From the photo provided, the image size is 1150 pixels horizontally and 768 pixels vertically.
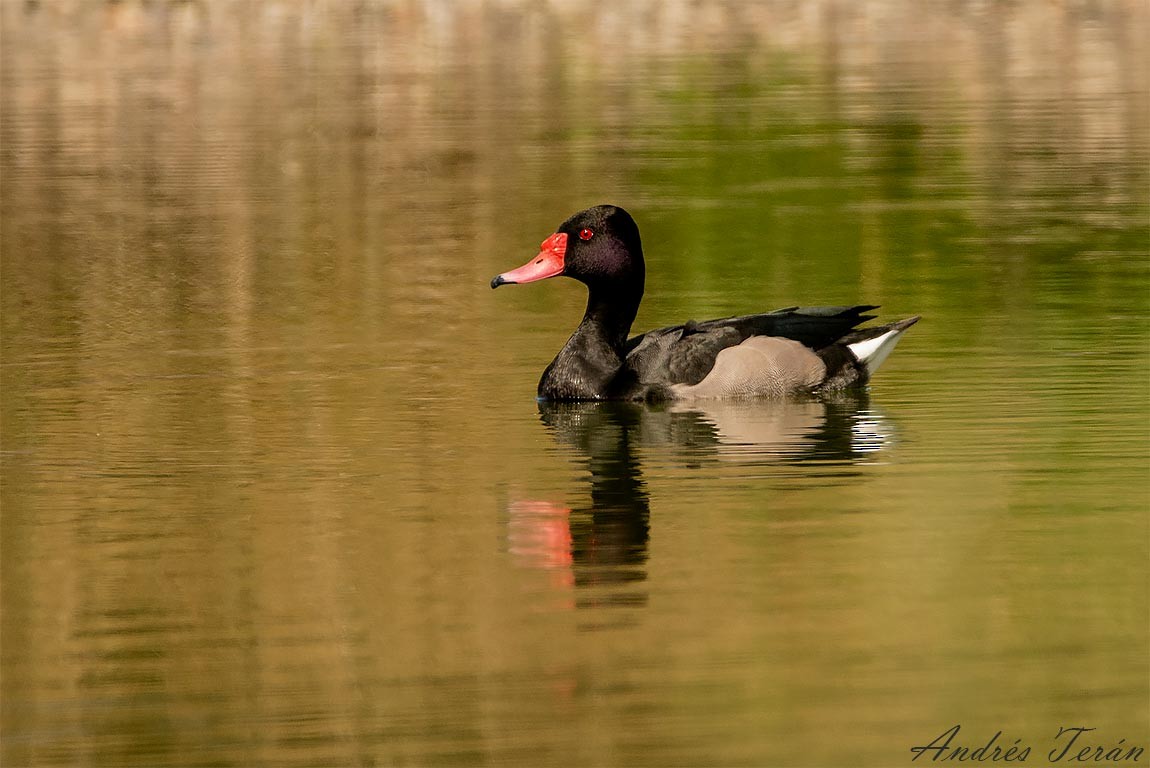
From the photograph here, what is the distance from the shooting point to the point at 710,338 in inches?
591

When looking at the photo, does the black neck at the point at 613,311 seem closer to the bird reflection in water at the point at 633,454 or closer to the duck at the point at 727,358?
the duck at the point at 727,358

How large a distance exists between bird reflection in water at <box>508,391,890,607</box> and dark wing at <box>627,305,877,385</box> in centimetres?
23

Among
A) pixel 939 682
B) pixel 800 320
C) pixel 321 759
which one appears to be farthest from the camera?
pixel 800 320

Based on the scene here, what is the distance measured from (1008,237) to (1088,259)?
5.52ft

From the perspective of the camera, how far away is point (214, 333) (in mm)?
17906

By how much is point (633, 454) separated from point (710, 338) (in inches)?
74.6

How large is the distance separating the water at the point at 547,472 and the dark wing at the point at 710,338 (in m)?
0.35

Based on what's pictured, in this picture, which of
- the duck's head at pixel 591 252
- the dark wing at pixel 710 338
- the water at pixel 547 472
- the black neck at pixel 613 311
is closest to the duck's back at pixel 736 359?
the dark wing at pixel 710 338

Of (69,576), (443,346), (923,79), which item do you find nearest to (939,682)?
(69,576)

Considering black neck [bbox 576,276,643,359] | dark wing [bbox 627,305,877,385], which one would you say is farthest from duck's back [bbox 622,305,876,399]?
black neck [bbox 576,276,643,359]

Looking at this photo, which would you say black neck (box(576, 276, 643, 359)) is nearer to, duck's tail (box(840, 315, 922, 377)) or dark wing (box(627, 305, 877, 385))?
dark wing (box(627, 305, 877, 385))

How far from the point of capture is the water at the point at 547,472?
870 cm

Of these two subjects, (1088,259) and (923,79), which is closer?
(1088,259)

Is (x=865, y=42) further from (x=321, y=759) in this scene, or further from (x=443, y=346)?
(x=321, y=759)
